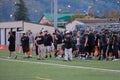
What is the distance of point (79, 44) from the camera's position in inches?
1459

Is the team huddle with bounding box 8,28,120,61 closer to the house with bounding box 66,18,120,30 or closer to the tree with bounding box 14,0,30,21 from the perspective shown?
the house with bounding box 66,18,120,30

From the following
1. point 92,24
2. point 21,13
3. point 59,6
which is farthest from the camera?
point 59,6

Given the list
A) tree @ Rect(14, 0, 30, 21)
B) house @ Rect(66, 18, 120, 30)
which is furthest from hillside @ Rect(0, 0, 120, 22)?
house @ Rect(66, 18, 120, 30)

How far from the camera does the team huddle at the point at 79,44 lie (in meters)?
33.6

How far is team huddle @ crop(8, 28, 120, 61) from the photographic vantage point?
1321 inches

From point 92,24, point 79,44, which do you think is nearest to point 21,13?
point 92,24

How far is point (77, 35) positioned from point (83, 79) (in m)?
17.3

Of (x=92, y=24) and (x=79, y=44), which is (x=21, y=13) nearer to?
(x=92, y=24)

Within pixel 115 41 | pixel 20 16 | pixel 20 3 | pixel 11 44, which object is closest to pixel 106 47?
pixel 115 41

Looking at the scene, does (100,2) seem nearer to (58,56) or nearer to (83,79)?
(58,56)

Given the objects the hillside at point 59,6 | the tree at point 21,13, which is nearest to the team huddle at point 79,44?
the tree at point 21,13

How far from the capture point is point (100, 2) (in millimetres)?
162250

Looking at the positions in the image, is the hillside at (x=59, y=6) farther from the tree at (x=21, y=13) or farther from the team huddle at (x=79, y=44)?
the team huddle at (x=79, y=44)

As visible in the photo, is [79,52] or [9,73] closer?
[9,73]
